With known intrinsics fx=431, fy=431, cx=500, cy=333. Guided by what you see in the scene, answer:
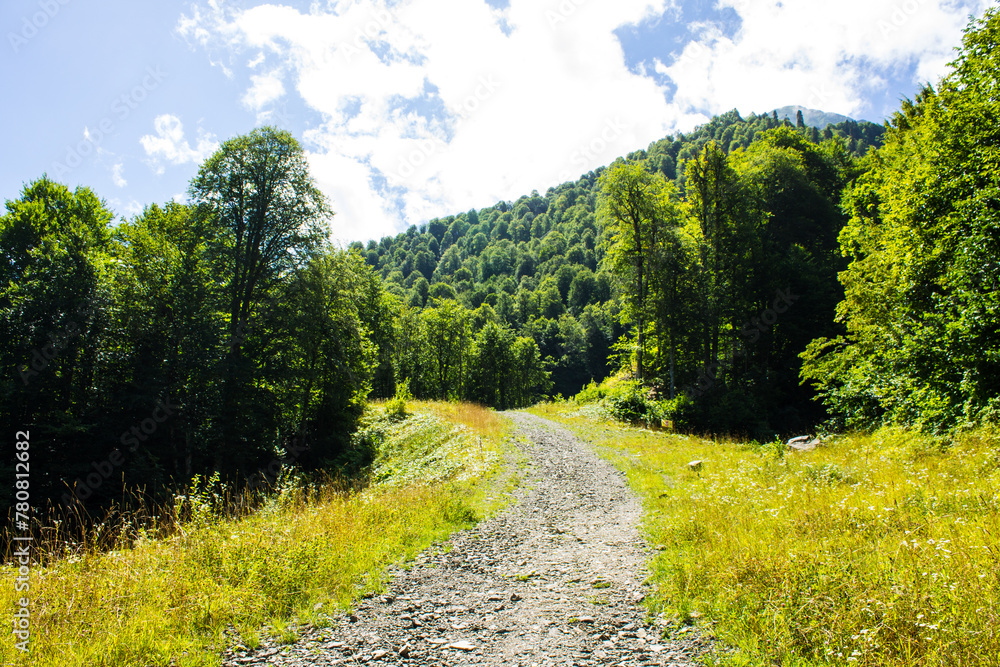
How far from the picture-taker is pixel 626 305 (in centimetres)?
3103

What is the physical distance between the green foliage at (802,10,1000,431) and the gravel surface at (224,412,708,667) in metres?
9.44

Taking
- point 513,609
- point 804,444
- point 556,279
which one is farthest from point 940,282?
point 556,279

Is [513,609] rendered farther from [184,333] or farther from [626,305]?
[626,305]

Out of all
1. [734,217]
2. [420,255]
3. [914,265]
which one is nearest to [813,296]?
[734,217]

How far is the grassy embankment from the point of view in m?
4.21

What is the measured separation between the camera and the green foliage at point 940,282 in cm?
1083

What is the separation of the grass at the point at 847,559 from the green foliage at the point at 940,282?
9.51 ft

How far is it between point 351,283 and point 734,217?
25.5 metres

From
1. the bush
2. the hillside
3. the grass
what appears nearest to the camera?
the grass

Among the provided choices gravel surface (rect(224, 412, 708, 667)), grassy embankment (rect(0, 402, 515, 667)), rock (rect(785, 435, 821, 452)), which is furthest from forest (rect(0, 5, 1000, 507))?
gravel surface (rect(224, 412, 708, 667))

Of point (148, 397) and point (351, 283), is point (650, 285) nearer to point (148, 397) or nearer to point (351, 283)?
point (351, 283)

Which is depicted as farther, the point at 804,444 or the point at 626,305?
the point at 626,305

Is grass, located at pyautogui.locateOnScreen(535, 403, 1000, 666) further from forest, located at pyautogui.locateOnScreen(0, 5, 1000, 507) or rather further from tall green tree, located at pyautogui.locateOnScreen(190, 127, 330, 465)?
tall green tree, located at pyautogui.locateOnScreen(190, 127, 330, 465)

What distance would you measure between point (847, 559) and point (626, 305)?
27.2 meters
